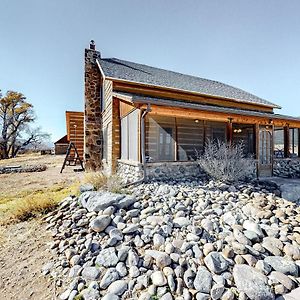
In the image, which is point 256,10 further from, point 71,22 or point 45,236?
point 45,236

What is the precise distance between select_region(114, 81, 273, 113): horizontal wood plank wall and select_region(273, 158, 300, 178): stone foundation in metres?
4.39

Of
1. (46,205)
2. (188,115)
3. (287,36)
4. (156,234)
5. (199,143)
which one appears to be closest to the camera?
(156,234)

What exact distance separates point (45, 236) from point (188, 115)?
5882mm

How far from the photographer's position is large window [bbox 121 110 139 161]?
23.8ft

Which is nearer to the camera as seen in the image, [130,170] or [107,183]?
[107,183]

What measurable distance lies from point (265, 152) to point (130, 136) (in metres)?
6.27

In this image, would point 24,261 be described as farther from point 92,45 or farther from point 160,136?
point 92,45

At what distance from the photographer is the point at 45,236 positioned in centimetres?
418

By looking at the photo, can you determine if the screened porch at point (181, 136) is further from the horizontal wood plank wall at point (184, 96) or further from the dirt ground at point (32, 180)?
the dirt ground at point (32, 180)

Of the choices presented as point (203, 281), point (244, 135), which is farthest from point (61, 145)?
point (203, 281)

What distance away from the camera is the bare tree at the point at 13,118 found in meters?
28.7

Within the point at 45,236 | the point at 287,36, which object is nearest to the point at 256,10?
the point at 287,36

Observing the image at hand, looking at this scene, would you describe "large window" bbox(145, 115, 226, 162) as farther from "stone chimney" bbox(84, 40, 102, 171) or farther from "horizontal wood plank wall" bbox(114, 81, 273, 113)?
→ "stone chimney" bbox(84, 40, 102, 171)

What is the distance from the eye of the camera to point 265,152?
362 inches
